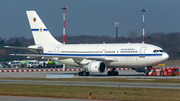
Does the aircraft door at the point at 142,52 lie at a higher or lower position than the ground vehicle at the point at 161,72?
higher

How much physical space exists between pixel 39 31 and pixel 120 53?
1629 cm

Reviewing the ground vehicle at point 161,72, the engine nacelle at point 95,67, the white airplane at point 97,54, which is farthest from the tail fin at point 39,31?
the ground vehicle at point 161,72

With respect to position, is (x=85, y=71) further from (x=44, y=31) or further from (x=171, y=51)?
(x=171, y=51)

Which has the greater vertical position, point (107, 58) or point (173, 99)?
point (107, 58)

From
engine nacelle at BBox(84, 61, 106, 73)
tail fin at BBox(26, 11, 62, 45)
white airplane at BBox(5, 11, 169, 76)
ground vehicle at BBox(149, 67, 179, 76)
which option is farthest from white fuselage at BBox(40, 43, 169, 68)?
tail fin at BBox(26, 11, 62, 45)

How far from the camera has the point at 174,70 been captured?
138ft

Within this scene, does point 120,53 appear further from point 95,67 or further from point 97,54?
point 95,67

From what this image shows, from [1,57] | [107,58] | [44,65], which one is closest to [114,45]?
[107,58]

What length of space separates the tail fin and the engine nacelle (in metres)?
11.5

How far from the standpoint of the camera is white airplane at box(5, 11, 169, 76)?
40531mm

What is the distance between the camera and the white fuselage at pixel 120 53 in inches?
1585

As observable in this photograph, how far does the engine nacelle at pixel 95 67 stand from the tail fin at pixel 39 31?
11.5 m

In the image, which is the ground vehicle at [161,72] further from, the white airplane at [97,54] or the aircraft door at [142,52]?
the aircraft door at [142,52]

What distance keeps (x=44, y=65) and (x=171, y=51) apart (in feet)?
122
